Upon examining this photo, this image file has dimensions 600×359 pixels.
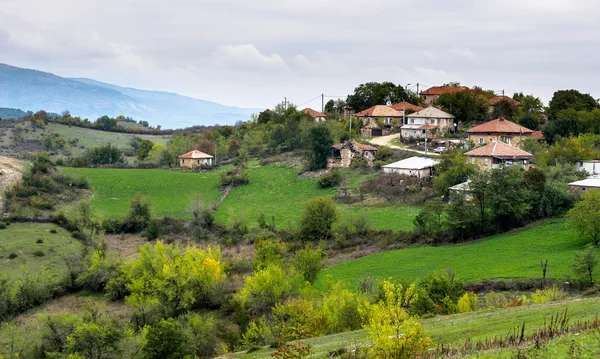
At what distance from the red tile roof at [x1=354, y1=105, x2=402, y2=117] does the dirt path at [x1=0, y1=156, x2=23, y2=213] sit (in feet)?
170

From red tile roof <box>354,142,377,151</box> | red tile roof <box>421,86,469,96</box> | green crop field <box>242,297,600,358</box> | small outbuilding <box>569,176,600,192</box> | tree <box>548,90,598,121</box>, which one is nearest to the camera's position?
green crop field <box>242,297,600,358</box>

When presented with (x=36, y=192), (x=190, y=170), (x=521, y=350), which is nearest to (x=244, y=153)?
(x=190, y=170)

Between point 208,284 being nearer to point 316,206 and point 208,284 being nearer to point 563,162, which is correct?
point 316,206

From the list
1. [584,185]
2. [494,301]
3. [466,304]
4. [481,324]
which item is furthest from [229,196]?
[481,324]

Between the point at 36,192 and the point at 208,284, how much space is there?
41723 mm

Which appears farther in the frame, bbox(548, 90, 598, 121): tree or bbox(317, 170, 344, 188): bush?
bbox(548, 90, 598, 121): tree

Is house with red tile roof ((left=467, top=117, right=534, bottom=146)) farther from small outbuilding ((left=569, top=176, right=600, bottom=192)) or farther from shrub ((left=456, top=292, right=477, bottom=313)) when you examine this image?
shrub ((left=456, top=292, right=477, bottom=313))

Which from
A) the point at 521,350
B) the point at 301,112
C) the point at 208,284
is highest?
the point at 301,112

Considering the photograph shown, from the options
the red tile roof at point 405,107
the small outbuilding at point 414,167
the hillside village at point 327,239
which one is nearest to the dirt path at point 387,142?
the hillside village at point 327,239

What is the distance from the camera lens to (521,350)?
2044cm

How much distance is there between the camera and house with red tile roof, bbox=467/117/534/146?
8644 centimetres

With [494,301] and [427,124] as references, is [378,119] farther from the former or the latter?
[494,301]

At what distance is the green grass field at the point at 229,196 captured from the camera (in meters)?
69.9

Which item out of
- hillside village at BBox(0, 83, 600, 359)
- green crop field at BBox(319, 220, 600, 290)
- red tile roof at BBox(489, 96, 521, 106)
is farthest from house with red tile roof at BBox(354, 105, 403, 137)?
green crop field at BBox(319, 220, 600, 290)
